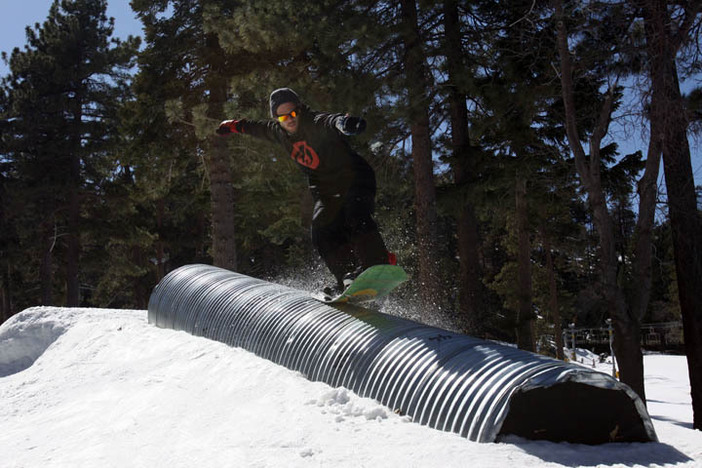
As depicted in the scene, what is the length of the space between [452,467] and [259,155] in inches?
465

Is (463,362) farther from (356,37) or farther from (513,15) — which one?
(513,15)

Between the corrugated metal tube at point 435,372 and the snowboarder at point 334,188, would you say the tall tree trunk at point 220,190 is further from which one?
the snowboarder at point 334,188

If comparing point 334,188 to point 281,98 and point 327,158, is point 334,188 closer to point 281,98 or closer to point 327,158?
point 327,158

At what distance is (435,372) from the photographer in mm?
3633

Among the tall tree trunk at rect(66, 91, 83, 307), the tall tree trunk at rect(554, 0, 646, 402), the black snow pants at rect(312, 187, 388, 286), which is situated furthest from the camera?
the tall tree trunk at rect(66, 91, 83, 307)

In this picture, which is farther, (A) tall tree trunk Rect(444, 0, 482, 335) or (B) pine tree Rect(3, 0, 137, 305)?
(B) pine tree Rect(3, 0, 137, 305)

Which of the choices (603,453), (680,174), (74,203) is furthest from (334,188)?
(74,203)

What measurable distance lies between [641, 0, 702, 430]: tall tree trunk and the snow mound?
835 cm

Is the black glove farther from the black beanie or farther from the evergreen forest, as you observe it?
the evergreen forest

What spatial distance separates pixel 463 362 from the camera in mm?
3650

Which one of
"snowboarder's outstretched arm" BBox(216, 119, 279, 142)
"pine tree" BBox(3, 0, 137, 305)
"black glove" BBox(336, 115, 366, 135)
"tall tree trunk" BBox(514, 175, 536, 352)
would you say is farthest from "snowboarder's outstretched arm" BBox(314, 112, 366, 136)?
"pine tree" BBox(3, 0, 137, 305)

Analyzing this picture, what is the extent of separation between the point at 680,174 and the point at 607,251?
1.70 metres

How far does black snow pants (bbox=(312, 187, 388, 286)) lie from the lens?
5.64m

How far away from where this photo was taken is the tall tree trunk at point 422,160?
10.8 meters
